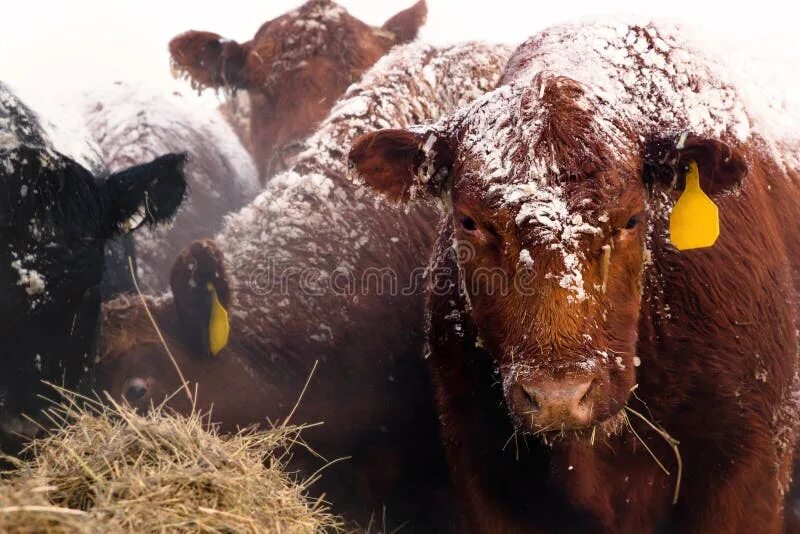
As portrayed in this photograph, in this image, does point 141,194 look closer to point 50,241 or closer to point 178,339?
point 50,241

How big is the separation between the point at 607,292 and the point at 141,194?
2354mm

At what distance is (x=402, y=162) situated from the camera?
3.22m

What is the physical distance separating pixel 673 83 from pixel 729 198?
1.57 feet

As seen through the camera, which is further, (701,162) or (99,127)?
(99,127)

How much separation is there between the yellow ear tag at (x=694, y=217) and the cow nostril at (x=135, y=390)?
99.9 inches

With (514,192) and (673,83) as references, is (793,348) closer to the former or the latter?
(673,83)

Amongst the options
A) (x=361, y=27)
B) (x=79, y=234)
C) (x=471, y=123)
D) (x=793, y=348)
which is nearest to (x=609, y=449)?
(x=793, y=348)

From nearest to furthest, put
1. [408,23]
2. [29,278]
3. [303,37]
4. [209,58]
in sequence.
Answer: [29,278]
[303,37]
[209,58]
[408,23]

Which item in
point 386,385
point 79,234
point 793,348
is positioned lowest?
point 386,385

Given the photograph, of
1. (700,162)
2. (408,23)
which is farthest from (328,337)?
(408,23)

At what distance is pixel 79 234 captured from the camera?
3861 millimetres

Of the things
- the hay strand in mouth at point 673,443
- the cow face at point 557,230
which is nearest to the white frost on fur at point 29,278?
the cow face at point 557,230

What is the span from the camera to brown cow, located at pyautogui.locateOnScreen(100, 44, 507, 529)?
4238 millimetres

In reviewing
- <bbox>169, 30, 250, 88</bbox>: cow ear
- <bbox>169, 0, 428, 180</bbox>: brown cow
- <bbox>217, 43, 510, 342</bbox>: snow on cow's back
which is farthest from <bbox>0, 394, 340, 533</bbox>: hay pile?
<bbox>169, 30, 250, 88</bbox>: cow ear
